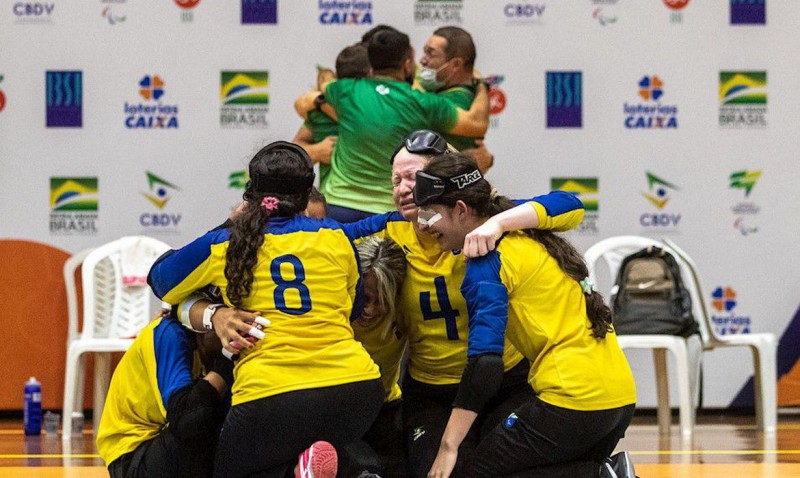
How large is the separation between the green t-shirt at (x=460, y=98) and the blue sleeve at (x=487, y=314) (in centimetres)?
232

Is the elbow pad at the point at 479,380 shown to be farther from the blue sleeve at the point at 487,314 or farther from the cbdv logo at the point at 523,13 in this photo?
the cbdv logo at the point at 523,13

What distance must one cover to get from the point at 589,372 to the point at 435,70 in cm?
251

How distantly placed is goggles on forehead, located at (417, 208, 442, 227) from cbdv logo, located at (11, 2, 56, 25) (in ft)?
13.8

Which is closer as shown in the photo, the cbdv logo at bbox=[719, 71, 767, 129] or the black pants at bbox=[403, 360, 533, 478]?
the black pants at bbox=[403, 360, 533, 478]

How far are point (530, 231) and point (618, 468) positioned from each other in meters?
0.75

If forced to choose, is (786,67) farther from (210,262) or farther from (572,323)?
(210,262)

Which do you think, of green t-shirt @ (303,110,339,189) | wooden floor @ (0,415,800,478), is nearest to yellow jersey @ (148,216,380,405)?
wooden floor @ (0,415,800,478)

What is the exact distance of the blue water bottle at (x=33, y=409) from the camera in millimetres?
6715

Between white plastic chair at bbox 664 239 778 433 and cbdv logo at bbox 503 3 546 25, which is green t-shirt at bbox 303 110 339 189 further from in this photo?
white plastic chair at bbox 664 239 778 433

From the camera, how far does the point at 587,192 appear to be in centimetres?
728

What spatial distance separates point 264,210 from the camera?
11.8 feet

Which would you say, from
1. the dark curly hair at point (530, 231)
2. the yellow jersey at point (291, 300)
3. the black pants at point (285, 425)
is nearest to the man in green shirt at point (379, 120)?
the dark curly hair at point (530, 231)

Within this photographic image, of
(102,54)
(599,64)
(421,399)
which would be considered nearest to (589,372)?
(421,399)

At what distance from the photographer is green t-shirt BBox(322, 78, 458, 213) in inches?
218
